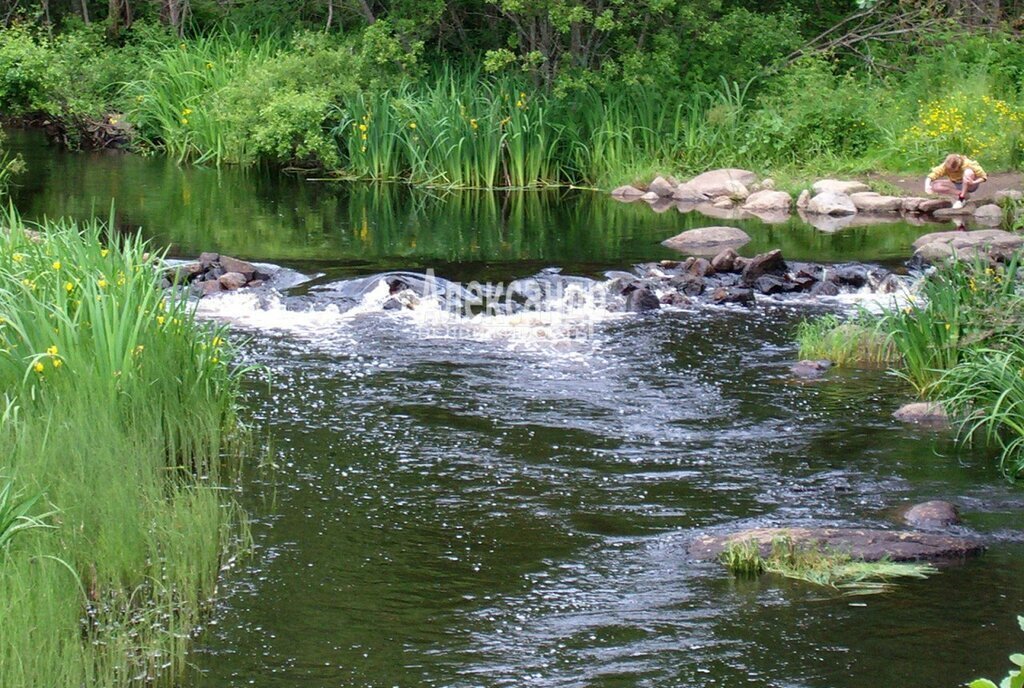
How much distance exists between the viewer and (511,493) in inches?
296

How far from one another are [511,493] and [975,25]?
18.1 meters

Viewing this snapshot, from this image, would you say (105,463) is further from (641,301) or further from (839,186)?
(839,186)

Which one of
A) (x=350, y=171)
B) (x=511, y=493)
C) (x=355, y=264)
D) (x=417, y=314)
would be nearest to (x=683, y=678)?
(x=511, y=493)

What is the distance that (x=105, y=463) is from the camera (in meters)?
6.38

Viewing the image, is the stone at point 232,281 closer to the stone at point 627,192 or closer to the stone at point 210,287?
the stone at point 210,287

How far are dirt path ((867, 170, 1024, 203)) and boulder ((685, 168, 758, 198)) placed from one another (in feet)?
5.64

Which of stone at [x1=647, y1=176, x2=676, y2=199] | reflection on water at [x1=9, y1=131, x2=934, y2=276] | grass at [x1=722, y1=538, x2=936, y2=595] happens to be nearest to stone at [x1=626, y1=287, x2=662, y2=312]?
reflection on water at [x1=9, y1=131, x2=934, y2=276]

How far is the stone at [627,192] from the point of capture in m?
19.8

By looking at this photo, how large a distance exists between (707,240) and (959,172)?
3.78 m

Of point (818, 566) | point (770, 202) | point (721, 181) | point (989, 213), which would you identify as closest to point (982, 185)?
point (989, 213)

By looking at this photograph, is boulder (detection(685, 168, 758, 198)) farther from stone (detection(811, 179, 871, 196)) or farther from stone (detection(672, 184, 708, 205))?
stone (detection(811, 179, 871, 196))

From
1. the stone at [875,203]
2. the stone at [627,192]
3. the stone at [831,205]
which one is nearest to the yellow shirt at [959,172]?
the stone at [875,203]

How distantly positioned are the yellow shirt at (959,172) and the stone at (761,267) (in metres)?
4.54

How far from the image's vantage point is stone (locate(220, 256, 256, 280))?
13.5m
